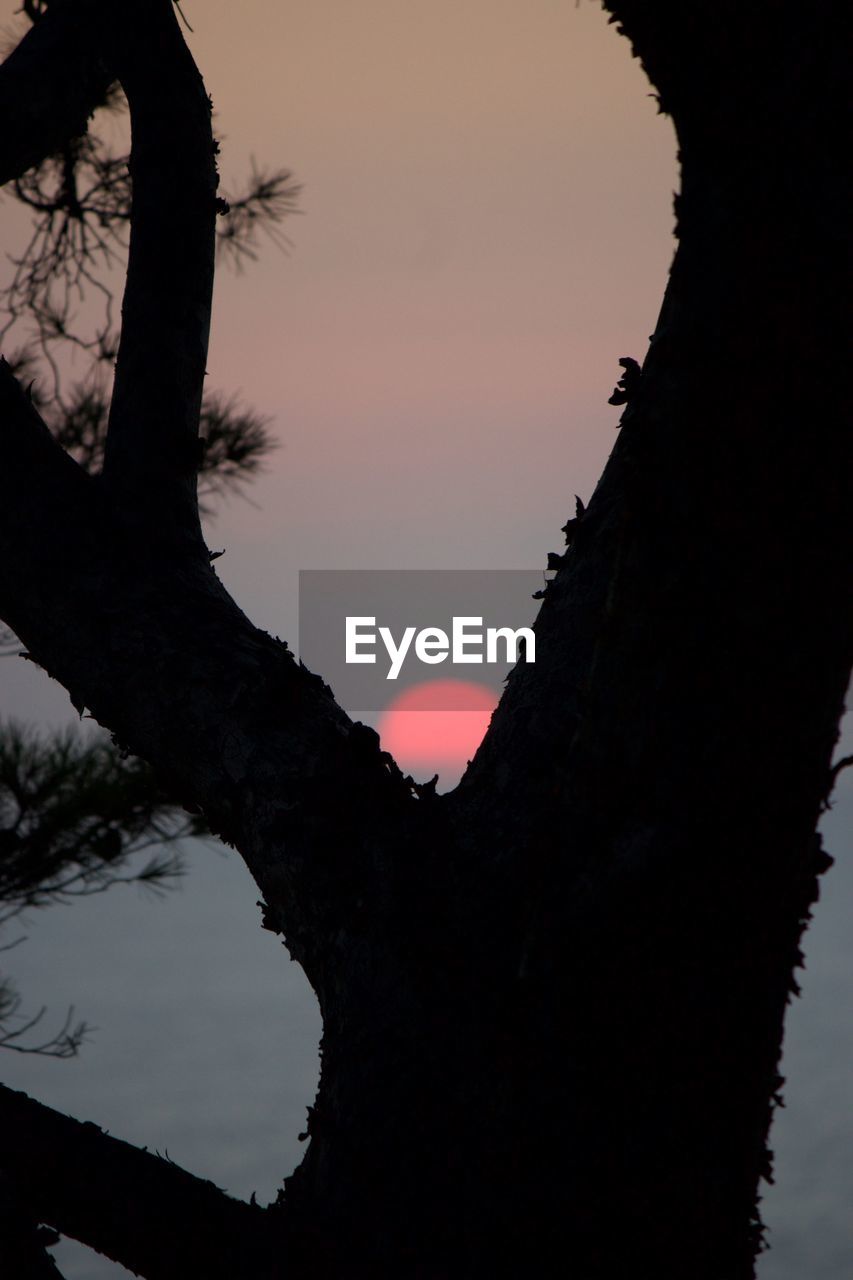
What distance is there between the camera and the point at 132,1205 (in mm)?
1004

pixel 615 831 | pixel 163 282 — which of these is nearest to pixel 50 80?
pixel 163 282

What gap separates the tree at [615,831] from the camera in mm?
788

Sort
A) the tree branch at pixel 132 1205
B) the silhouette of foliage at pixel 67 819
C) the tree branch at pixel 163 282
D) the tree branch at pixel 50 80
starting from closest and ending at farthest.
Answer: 1. the tree branch at pixel 132 1205
2. the tree branch at pixel 163 282
3. the tree branch at pixel 50 80
4. the silhouette of foliage at pixel 67 819

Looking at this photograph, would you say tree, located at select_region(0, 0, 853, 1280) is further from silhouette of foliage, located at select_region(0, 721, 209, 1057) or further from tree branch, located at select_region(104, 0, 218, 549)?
silhouette of foliage, located at select_region(0, 721, 209, 1057)

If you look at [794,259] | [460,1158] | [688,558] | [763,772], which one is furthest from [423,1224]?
[794,259]

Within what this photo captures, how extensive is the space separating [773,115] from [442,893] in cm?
61

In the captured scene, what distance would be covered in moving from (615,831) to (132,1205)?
1.70 feet

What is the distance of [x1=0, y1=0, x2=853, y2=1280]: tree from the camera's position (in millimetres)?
788

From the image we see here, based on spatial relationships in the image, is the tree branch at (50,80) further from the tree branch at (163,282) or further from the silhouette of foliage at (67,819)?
the silhouette of foliage at (67,819)

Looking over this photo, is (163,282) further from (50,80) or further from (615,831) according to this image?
(615,831)

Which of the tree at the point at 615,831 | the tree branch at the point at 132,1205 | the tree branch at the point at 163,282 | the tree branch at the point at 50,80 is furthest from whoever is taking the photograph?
the tree branch at the point at 50,80

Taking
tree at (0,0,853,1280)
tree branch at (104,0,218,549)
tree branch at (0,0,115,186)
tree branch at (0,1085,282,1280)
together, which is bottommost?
tree branch at (0,1085,282,1280)

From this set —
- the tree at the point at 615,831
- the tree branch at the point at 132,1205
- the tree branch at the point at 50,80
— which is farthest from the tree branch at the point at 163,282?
the tree branch at the point at 132,1205

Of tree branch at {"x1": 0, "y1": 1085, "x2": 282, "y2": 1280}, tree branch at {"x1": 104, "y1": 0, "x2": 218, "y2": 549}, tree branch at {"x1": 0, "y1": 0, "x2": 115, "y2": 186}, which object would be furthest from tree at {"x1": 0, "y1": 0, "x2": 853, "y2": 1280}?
tree branch at {"x1": 0, "y1": 0, "x2": 115, "y2": 186}
